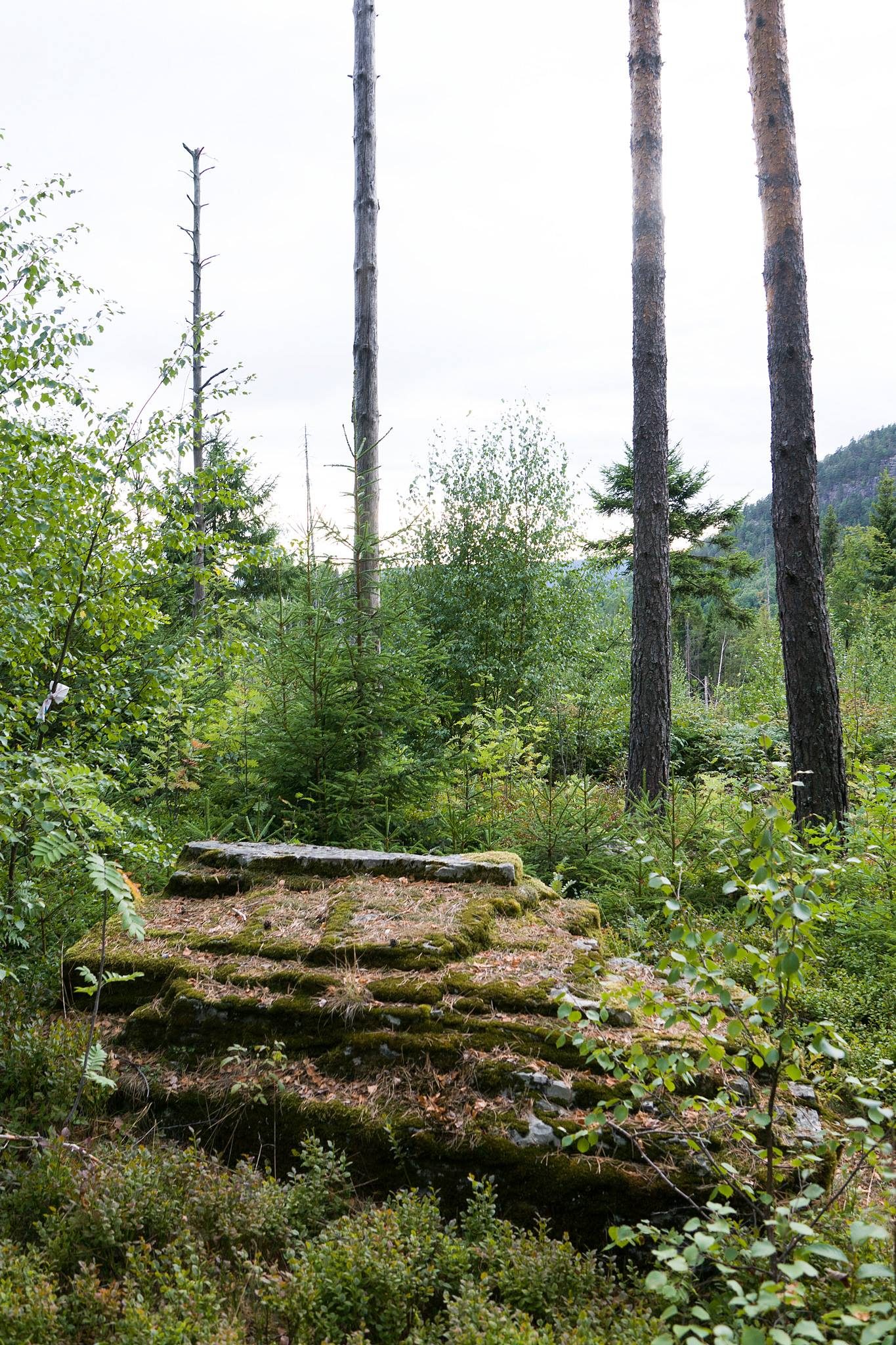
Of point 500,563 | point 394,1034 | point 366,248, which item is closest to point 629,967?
point 394,1034

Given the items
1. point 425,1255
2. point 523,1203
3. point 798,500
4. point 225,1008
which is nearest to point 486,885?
point 225,1008

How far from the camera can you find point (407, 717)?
6.43m

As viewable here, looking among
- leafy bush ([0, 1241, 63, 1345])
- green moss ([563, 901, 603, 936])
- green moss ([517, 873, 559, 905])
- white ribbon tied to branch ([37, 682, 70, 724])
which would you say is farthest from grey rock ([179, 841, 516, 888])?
leafy bush ([0, 1241, 63, 1345])

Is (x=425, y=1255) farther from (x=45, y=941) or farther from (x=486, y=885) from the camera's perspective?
(x=45, y=941)

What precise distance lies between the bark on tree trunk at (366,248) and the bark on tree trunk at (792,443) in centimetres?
400

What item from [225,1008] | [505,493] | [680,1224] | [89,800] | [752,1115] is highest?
[505,493]

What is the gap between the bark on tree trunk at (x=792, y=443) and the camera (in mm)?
6684

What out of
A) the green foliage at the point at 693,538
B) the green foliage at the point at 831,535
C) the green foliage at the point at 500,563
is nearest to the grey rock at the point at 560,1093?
the green foliage at the point at 500,563

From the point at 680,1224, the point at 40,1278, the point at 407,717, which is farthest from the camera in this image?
the point at 407,717

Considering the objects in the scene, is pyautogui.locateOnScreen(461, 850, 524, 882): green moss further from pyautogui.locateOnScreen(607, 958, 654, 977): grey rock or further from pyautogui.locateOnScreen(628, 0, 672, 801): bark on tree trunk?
pyautogui.locateOnScreen(628, 0, 672, 801): bark on tree trunk

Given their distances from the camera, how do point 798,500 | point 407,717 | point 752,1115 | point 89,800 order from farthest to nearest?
point 798,500 → point 407,717 → point 89,800 → point 752,1115

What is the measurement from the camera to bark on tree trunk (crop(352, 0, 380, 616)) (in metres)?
8.55

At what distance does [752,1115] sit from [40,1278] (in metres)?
2.23

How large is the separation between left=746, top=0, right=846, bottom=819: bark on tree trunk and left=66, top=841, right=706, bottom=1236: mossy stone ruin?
3.04 m
